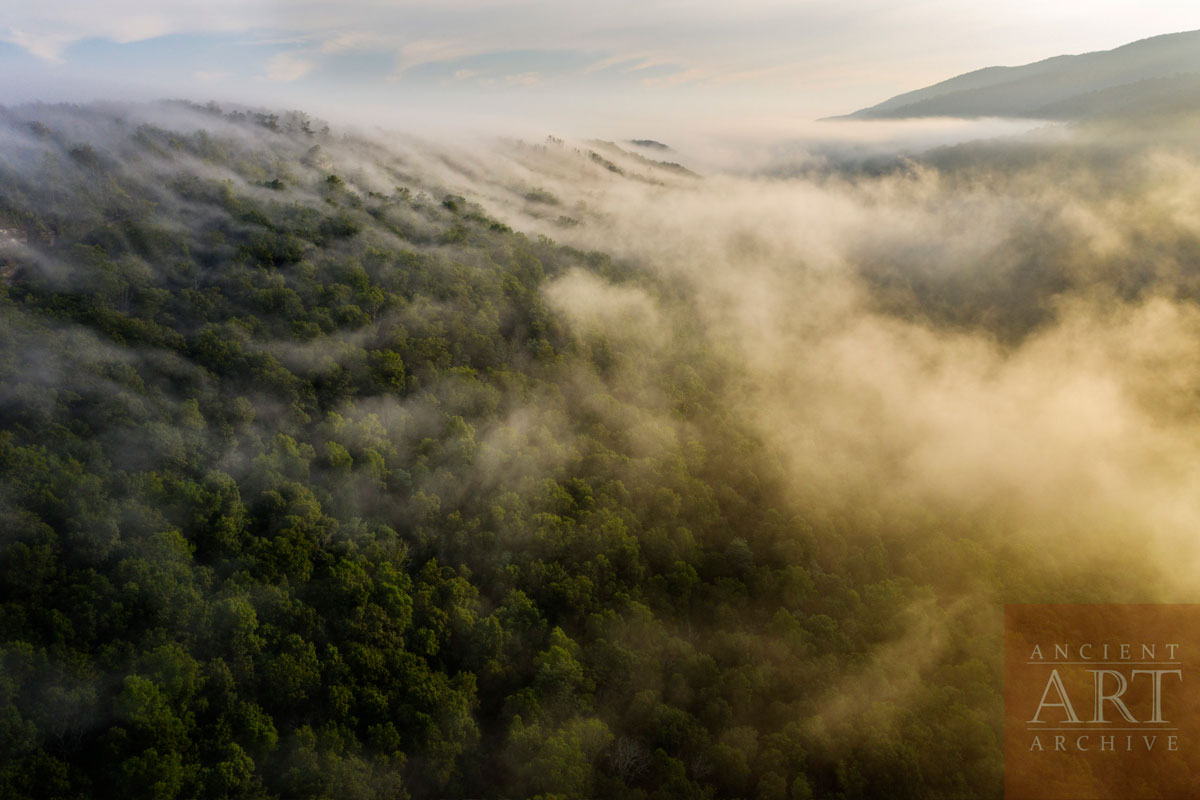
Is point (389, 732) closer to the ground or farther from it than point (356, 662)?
closer to the ground

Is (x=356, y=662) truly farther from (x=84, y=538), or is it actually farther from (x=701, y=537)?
(x=701, y=537)

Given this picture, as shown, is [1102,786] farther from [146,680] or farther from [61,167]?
[61,167]

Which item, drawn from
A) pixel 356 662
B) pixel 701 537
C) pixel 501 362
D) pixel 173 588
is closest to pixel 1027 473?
pixel 701 537

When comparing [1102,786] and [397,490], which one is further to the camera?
[397,490]

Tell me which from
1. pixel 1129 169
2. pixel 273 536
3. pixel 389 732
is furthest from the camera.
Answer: pixel 1129 169

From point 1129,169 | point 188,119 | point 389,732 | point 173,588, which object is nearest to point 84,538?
point 173,588

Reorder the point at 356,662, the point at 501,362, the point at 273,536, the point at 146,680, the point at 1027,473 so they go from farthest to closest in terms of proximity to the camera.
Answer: the point at 1027,473
the point at 501,362
the point at 273,536
the point at 356,662
the point at 146,680

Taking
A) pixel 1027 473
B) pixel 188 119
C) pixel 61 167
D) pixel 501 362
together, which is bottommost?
pixel 1027 473
